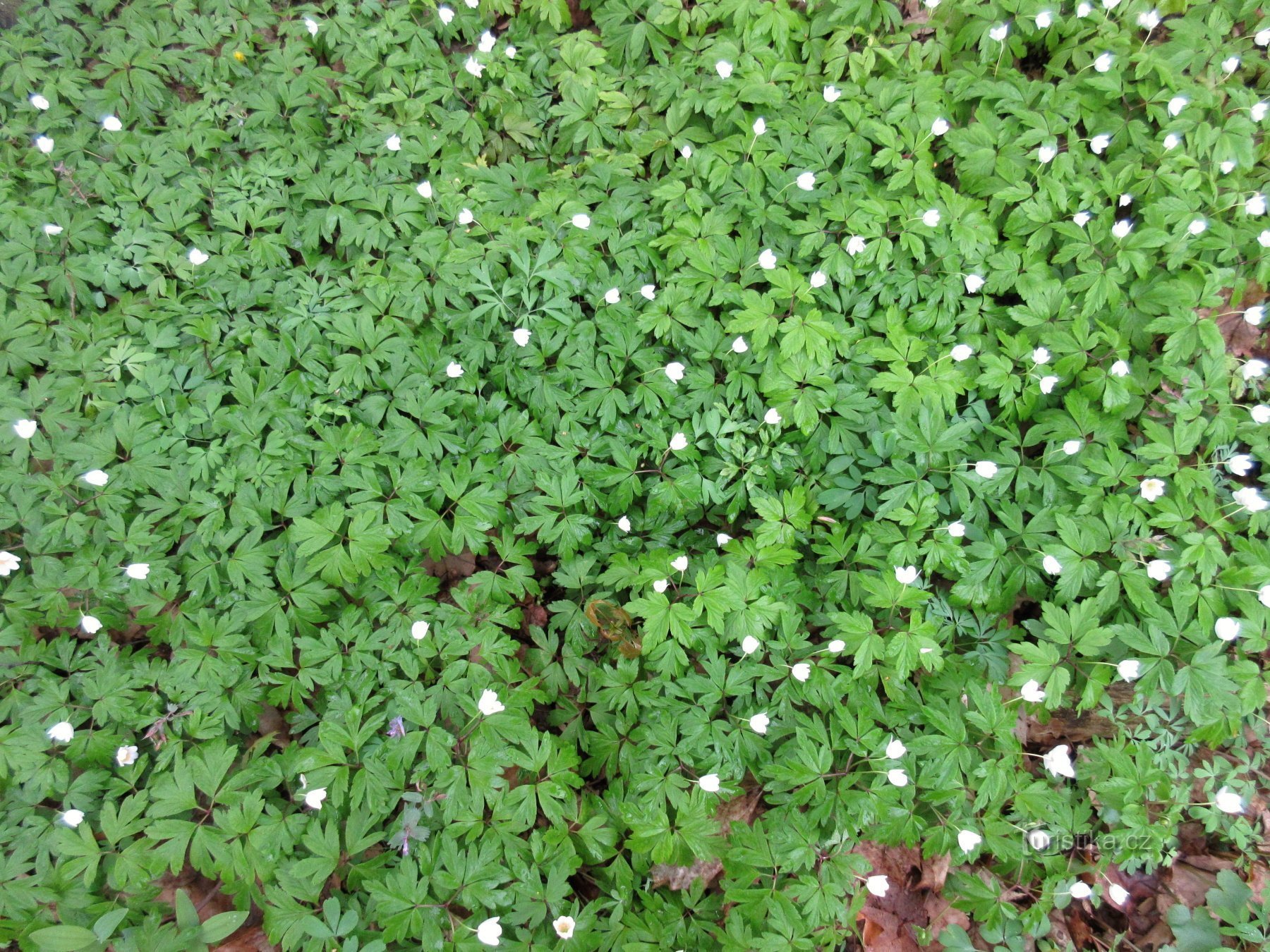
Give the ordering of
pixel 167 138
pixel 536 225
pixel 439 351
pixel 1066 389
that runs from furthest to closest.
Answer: pixel 167 138 < pixel 536 225 < pixel 439 351 < pixel 1066 389

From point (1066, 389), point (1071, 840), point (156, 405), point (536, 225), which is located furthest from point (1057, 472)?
point (156, 405)

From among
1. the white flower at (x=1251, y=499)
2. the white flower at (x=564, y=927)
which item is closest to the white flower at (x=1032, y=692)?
the white flower at (x=1251, y=499)

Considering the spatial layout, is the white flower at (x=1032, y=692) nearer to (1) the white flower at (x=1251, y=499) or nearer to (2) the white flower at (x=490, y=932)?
(1) the white flower at (x=1251, y=499)

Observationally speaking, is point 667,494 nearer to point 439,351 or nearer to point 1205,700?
point 439,351

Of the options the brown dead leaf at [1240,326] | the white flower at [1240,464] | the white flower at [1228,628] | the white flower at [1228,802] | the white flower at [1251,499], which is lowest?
the white flower at [1228,802]

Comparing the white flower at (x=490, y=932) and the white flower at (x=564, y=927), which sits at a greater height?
the white flower at (x=564, y=927)

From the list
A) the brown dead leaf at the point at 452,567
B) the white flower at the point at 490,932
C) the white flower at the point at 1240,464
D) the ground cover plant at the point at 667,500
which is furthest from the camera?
the brown dead leaf at the point at 452,567
